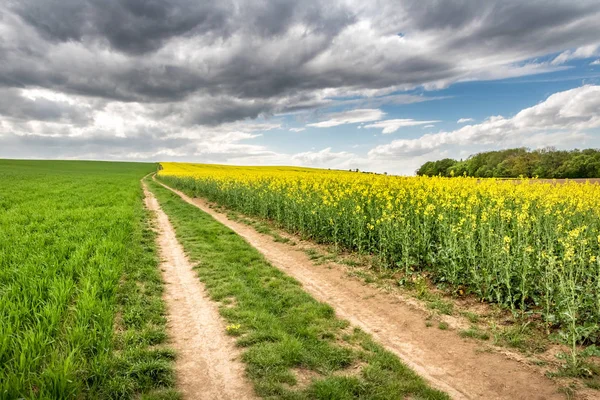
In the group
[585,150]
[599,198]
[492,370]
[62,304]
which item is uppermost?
[585,150]

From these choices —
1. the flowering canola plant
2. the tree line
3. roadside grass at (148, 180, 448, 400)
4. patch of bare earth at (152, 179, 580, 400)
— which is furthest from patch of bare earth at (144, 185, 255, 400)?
the tree line

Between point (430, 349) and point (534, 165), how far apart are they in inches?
2178

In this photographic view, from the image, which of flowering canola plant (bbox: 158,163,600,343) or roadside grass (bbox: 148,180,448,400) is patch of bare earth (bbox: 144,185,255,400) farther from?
flowering canola plant (bbox: 158,163,600,343)

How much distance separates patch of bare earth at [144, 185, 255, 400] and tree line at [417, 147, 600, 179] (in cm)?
3635

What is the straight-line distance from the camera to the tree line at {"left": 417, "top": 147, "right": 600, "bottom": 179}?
4575 centimetres

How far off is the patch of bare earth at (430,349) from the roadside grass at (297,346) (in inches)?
15.0

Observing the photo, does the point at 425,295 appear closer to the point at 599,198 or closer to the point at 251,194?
the point at 599,198

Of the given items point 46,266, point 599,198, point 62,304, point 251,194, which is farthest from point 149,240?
point 599,198

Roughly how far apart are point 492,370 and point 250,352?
3.57m

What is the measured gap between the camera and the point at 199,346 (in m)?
5.86

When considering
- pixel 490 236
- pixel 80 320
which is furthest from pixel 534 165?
pixel 80 320

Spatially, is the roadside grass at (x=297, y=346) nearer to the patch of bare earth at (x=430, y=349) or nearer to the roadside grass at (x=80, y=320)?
the patch of bare earth at (x=430, y=349)

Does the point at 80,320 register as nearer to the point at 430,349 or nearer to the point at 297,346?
the point at 297,346

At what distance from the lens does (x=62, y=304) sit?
19.8 feet
